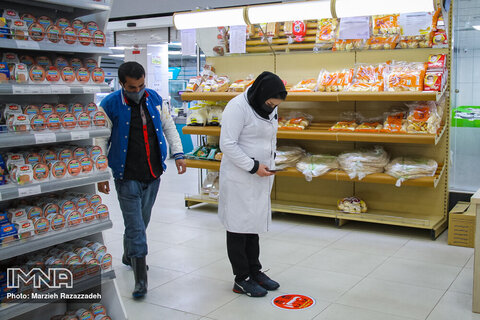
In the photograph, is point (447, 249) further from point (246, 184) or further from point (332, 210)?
point (246, 184)

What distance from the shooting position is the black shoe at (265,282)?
12.9ft

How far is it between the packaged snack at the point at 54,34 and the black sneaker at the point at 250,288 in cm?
210

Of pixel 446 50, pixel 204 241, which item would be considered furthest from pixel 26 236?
pixel 446 50

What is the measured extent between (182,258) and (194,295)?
35.3 inches

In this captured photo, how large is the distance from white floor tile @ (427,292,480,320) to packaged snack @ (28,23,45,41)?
2.92 meters

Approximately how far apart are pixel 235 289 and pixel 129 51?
8493 mm

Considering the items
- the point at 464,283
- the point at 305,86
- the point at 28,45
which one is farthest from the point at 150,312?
the point at 305,86

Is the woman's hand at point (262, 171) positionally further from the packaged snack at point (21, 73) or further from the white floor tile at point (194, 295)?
the packaged snack at point (21, 73)

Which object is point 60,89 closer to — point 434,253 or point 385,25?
point 434,253

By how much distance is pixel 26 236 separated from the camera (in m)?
2.74

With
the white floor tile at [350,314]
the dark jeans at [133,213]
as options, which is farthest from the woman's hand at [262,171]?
the white floor tile at [350,314]

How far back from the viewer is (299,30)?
239 inches

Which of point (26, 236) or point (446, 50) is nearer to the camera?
point (26, 236)

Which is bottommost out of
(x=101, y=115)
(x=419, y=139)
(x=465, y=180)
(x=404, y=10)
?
(x=465, y=180)
